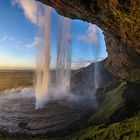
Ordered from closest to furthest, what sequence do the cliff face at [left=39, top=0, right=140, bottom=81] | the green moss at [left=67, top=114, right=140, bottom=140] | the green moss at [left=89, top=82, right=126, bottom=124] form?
the green moss at [left=67, top=114, right=140, bottom=140] < the cliff face at [left=39, top=0, right=140, bottom=81] < the green moss at [left=89, top=82, right=126, bottom=124]

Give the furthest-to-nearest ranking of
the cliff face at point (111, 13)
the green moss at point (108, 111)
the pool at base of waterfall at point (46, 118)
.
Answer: the pool at base of waterfall at point (46, 118)
the green moss at point (108, 111)
the cliff face at point (111, 13)

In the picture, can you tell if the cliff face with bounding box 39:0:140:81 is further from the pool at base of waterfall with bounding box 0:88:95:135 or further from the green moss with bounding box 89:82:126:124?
the pool at base of waterfall with bounding box 0:88:95:135

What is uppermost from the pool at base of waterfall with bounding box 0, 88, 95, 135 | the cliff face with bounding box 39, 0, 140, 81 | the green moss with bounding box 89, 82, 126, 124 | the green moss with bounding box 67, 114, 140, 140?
the cliff face with bounding box 39, 0, 140, 81

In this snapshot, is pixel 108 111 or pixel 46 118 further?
pixel 46 118

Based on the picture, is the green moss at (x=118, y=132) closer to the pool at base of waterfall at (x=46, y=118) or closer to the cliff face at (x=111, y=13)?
the cliff face at (x=111, y=13)

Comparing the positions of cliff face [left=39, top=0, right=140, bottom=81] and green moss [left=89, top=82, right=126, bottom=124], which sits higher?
cliff face [left=39, top=0, right=140, bottom=81]

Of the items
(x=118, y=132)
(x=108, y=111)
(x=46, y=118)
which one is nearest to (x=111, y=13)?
(x=118, y=132)

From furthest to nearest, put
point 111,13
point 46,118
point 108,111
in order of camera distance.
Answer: point 46,118
point 108,111
point 111,13

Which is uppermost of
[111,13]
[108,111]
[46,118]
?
[111,13]

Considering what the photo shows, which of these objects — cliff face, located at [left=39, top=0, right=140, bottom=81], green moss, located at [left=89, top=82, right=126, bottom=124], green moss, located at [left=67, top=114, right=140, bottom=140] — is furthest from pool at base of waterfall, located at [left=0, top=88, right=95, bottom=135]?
cliff face, located at [left=39, top=0, right=140, bottom=81]

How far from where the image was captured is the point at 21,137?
32.9 metres

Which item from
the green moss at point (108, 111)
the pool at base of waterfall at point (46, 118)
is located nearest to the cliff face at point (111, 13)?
the green moss at point (108, 111)

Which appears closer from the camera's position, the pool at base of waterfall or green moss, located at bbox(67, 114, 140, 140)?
green moss, located at bbox(67, 114, 140, 140)

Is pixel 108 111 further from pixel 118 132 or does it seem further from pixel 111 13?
pixel 111 13
